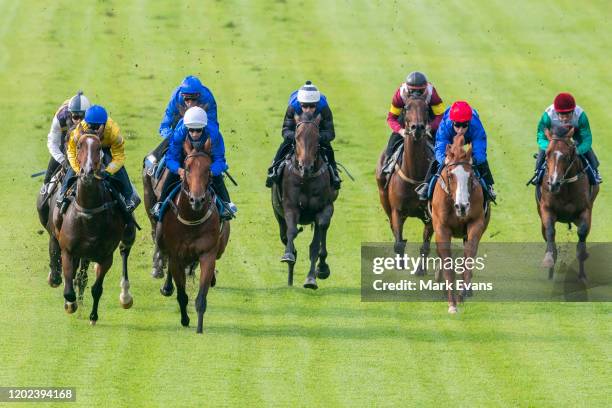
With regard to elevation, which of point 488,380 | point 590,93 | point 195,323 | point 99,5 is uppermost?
point 488,380

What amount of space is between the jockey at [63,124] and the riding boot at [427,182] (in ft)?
14.9

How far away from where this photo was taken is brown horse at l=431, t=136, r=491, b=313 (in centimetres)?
2030

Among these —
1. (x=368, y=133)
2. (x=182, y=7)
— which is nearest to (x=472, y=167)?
(x=368, y=133)

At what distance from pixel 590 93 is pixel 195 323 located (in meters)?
19.7

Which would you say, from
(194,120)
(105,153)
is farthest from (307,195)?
(194,120)

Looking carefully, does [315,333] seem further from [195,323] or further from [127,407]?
[127,407]

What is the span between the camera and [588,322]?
20.9 m

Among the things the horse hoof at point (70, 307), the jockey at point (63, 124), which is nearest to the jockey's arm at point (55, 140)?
the jockey at point (63, 124)

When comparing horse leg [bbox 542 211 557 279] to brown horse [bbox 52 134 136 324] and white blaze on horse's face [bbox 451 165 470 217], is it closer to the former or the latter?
white blaze on horse's face [bbox 451 165 470 217]

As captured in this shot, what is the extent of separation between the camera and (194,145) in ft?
62.2

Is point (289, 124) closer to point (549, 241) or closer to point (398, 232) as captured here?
point (398, 232)

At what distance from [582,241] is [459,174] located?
3419 millimetres

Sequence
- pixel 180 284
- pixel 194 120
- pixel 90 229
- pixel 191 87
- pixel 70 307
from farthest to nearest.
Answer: pixel 191 87 < pixel 70 307 < pixel 180 284 < pixel 90 229 < pixel 194 120

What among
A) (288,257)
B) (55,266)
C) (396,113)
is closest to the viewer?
(288,257)
